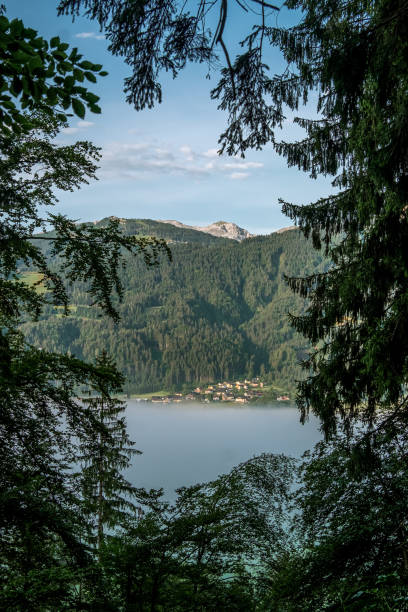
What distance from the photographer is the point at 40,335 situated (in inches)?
6658

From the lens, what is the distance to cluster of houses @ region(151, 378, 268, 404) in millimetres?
132625

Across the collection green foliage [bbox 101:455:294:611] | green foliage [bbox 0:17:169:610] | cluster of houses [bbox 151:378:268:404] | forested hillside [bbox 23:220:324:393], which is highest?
green foliage [bbox 0:17:169:610]

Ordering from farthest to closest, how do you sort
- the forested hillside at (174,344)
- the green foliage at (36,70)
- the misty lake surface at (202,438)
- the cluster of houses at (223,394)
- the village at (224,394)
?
the forested hillside at (174,344) < the cluster of houses at (223,394) < the village at (224,394) < the misty lake surface at (202,438) < the green foliage at (36,70)

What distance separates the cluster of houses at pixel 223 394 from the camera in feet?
435

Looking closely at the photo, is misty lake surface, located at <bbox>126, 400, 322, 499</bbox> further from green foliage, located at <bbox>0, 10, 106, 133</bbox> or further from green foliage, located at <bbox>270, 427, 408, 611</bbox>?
green foliage, located at <bbox>0, 10, 106, 133</bbox>

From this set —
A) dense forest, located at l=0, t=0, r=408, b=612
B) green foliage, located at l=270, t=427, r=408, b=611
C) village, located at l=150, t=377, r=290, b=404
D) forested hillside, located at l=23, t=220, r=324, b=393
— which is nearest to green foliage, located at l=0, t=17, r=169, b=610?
dense forest, located at l=0, t=0, r=408, b=612

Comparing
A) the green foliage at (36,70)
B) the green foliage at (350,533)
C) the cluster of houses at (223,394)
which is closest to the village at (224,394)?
the cluster of houses at (223,394)

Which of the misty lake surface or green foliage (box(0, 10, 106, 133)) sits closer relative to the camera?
green foliage (box(0, 10, 106, 133))

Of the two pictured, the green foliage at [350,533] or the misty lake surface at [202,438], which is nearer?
the green foliage at [350,533]

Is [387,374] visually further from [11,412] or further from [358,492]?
[11,412]

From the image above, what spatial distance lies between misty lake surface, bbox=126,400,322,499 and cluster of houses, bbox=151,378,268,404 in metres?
5.80

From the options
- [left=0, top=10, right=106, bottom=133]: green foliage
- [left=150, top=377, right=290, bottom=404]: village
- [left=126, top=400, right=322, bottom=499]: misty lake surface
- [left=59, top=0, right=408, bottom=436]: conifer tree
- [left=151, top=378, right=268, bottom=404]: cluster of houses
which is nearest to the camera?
[left=0, top=10, right=106, bottom=133]: green foliage

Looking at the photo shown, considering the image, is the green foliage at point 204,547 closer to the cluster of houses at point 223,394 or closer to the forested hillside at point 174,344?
the cluster of houses at point 223,394

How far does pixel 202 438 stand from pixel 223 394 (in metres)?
50.6
